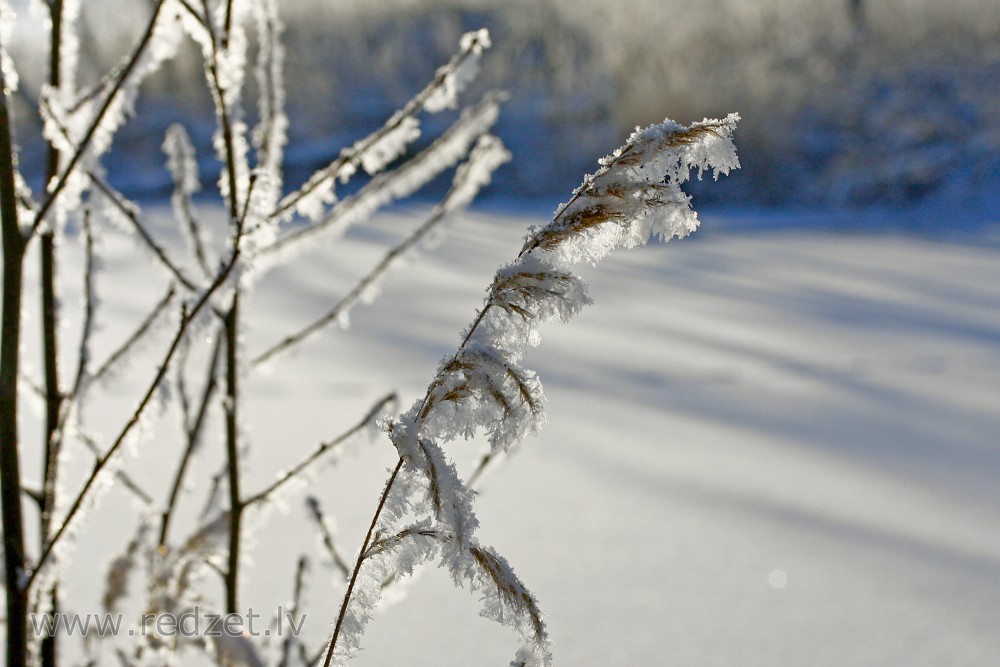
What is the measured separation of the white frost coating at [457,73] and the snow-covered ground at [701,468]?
0.34 m

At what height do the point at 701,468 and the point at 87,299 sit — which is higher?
the point at 701,468

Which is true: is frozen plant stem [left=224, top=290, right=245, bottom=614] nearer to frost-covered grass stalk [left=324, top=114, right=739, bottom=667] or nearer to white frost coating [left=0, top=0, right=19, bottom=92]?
white frost coating [left=0, top=0, right=19, bottom=92]

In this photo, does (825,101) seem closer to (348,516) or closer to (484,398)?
(348,516)

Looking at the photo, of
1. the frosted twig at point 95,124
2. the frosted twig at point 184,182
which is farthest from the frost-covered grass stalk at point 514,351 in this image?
the frosted twig at point 184,182

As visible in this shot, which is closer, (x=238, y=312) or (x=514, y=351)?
(x=514, y=351)

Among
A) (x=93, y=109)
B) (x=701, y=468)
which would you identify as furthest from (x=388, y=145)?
(x=701, y=468)

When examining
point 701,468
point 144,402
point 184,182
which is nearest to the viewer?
point 144,402

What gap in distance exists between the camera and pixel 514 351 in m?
0.52

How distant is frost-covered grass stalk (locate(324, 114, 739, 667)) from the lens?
487 millimetres

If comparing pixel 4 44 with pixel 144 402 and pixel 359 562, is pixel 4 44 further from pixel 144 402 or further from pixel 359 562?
pixel 359 562

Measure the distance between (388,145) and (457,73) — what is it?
0.10 meters

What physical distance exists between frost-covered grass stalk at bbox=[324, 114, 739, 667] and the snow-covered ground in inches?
17.2

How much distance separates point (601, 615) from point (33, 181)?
26.2ft

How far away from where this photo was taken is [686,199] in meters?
0.51
